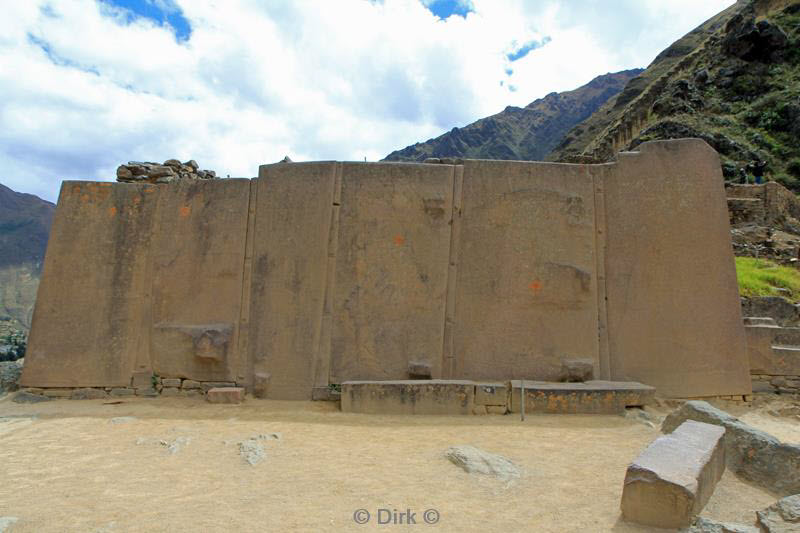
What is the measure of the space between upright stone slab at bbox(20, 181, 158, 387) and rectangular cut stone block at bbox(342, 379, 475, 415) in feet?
12.8

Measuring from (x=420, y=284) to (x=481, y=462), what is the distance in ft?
10.8

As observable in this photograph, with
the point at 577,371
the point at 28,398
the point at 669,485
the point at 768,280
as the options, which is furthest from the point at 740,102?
the point at 28,398

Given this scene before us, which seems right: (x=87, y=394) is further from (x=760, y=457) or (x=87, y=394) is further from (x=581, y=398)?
(x=760, y=457)

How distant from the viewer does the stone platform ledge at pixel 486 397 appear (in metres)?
6.28

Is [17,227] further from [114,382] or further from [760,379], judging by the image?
[760,379]

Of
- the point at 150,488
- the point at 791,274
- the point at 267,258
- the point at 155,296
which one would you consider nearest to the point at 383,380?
the point at 267,258

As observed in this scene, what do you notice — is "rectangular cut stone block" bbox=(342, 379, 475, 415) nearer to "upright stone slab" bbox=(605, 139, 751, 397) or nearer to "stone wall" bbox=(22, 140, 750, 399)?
"stone wall" bbox=(22, 140, 750, 399)

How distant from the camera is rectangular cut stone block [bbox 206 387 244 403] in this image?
7074mm

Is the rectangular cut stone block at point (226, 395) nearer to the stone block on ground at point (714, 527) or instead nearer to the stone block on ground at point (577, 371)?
the stone block on ground at point (577, 371)

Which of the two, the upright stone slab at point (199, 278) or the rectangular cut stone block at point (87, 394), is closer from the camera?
the upright stone slab at point (199, 278)

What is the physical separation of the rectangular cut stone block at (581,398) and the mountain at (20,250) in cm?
5945

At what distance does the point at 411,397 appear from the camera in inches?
254

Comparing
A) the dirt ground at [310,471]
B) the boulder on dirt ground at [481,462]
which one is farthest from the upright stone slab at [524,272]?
the boulder on dirt ground at [481,462]

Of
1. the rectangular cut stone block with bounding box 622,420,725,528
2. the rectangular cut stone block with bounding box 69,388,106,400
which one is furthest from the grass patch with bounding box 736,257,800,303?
the rectangular cut stone block with bounding box 69,388,106,400
